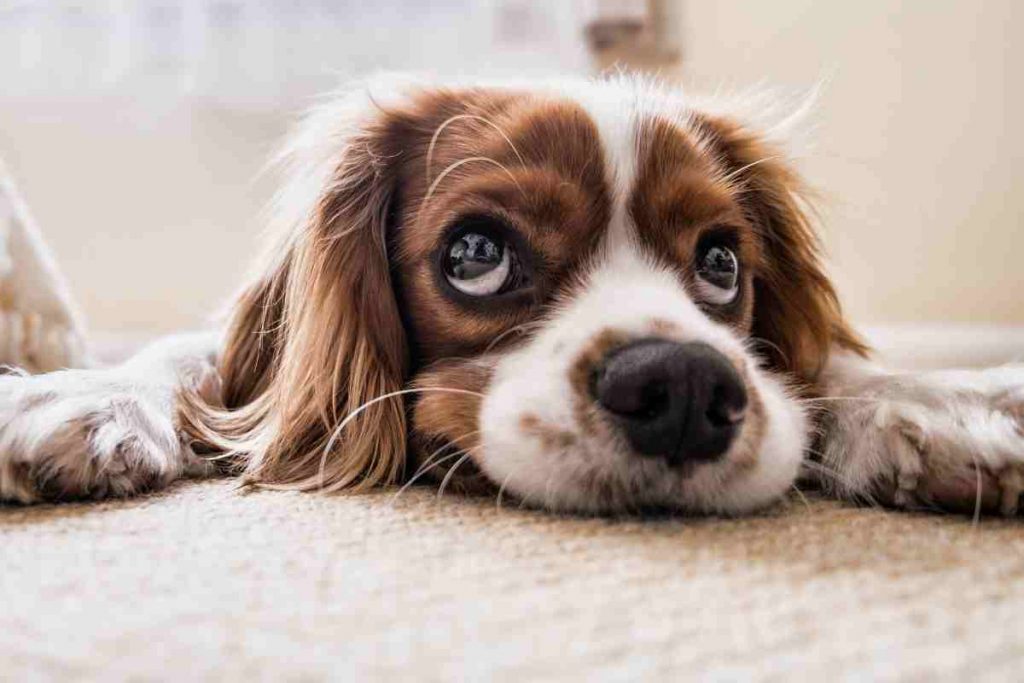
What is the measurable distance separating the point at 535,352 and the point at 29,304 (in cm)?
85

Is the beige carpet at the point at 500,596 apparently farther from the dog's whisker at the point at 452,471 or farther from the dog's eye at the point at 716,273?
the dog's eye at the point at 716,273

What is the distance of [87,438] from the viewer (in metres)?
1.08

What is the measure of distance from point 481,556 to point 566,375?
0.94ft

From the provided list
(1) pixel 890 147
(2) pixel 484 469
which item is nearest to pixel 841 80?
(1) pixel 890 147

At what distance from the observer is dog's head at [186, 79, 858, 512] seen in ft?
3.29

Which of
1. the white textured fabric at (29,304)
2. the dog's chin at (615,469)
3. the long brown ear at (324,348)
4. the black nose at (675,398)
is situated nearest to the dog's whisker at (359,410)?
the long brown ear at (324,348)

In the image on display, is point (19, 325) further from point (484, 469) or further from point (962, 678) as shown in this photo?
point (962, 678)

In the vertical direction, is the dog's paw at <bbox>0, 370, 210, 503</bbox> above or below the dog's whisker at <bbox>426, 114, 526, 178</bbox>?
below

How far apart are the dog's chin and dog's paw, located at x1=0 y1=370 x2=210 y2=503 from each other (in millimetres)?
390

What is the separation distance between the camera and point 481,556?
2.70ft

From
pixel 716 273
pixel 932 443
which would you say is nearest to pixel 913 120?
pixel 716 273

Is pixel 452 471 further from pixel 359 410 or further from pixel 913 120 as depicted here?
pixel 913 120

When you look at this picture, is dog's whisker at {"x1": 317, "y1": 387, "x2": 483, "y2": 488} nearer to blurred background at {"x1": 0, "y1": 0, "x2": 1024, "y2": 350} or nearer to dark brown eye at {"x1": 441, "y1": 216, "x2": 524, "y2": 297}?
dark brown eye at {"x1": 441, "y1": 216, "x2": 524, "y2": 297}

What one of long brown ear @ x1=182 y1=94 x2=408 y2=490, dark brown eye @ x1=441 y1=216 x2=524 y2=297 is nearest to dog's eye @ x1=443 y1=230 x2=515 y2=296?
dark brown eye @ x1=441 y1=216 x2=524 y2=297
